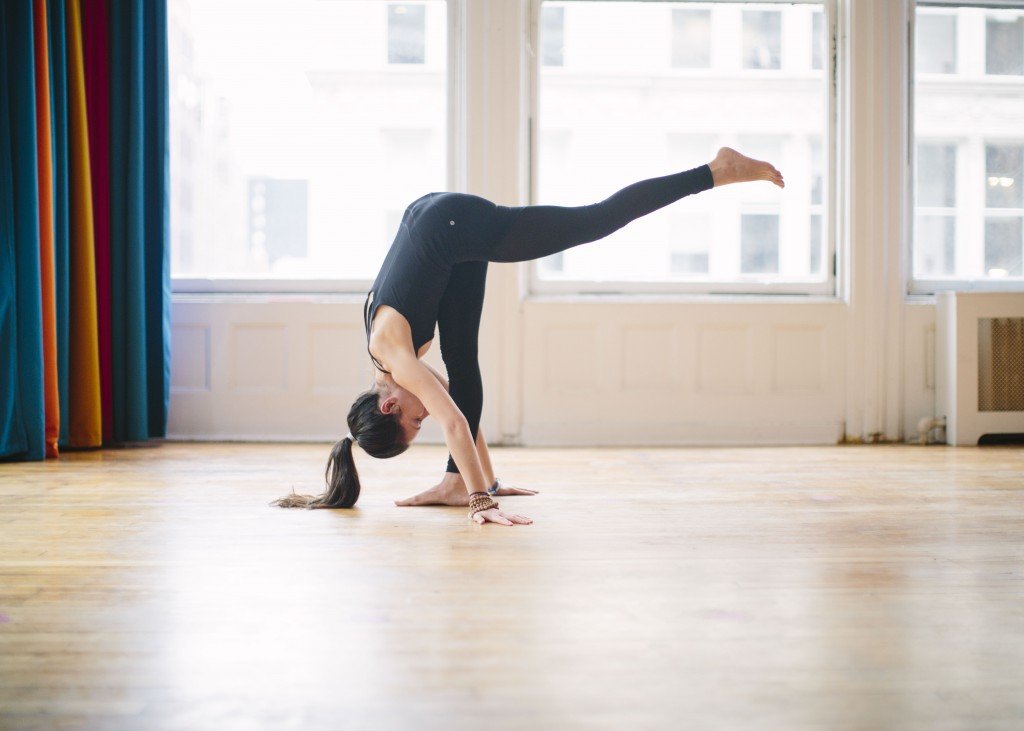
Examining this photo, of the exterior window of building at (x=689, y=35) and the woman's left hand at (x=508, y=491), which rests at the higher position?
the exterior window of building at (x=689, y=35)

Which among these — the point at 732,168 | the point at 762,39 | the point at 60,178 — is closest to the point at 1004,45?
the point at 762,39

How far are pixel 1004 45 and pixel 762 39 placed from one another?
1273mm

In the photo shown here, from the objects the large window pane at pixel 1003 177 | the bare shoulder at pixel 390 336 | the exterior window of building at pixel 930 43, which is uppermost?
the exterior window of building at pixel 930 43

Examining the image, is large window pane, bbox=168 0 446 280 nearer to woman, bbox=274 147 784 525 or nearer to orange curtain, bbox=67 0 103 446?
orange curtain, bbox=67 0 103 446

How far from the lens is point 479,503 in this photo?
2.22 metres

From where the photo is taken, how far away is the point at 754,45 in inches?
169

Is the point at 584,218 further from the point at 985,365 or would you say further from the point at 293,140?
the point at 985,365

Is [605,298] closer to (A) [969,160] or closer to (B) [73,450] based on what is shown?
(A) [969,160]

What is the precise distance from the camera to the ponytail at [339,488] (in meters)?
2.43

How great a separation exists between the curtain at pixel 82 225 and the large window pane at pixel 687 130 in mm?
1827

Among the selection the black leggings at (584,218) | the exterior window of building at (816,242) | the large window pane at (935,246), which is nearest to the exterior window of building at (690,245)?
the exterior window of building at (816,242)

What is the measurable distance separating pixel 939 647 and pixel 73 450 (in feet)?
11.4

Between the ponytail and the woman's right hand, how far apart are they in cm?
43

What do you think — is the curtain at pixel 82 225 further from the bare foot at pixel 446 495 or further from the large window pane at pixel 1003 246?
the large window pane at pixel 1003 246
